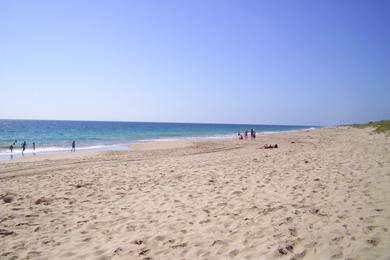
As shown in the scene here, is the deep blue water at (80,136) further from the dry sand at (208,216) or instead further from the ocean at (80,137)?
the dry sand at (208,216)

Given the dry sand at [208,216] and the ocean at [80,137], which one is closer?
the dry sand at [208,216]

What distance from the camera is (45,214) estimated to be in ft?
22.0

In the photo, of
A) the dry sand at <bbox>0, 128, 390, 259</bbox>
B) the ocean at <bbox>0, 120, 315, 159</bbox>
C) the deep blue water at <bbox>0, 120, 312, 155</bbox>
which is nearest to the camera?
the dry sand at <bbox>0, 128, 390, 259</bbox>

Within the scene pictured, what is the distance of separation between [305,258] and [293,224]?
1200 mm

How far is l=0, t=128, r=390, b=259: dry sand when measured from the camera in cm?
446

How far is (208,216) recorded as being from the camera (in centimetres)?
593

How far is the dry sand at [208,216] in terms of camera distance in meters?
4.46

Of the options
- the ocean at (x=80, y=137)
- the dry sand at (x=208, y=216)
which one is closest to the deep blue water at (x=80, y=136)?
the ocean at (x=80, y=137)

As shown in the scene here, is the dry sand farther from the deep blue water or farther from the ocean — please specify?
the deep blue water

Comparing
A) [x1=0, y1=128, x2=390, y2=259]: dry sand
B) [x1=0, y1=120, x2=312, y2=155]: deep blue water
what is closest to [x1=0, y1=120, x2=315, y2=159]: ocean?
[x1=0, y1=120, x2=312, y2=155]: deep blue water

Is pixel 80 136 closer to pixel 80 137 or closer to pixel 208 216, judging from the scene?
pixel 80 137

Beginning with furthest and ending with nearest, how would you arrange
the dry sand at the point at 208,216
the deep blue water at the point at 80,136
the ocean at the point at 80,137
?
1. the deep blue water at the point at 80,136
2. the ocean at the point at 80,137
3. the dry sand at the point at 208,216

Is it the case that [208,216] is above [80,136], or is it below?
above

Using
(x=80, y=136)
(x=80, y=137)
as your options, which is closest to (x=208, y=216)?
(x=80, y=137)
